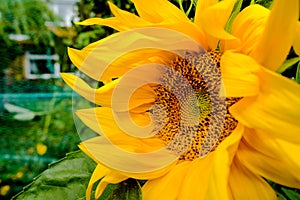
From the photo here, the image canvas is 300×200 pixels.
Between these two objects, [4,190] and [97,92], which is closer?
[97,92]

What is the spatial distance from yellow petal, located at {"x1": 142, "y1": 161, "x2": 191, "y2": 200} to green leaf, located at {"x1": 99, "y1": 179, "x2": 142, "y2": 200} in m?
0.01

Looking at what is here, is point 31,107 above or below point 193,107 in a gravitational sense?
below

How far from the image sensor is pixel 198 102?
428 mm

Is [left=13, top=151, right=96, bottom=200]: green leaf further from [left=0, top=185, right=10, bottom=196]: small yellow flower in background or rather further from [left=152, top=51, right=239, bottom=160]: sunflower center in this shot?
[left=0, top=185, right=10, bottom=196]: small yellow flower in background

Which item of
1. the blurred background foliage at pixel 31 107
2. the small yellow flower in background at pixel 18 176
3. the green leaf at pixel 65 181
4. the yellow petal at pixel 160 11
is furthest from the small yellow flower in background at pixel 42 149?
the yellow petal at pixel 160 11

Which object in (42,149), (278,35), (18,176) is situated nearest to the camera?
(278,35)

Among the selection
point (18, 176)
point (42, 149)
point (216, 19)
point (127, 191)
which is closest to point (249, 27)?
point (216, 19)

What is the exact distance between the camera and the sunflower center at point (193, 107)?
40cm

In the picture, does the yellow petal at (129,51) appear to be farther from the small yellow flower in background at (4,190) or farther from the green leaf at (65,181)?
the small yellow flower in background at (4,190)

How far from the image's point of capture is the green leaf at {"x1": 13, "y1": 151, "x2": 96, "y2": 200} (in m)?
0.46

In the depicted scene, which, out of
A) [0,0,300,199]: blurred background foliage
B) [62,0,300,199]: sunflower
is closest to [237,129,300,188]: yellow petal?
[62,0,300,199]: sunflower

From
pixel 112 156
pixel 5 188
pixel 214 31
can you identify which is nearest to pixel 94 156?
pixel 112 156

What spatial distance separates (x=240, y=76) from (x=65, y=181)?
189 millimetres

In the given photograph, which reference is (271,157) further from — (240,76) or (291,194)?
(291,194)
